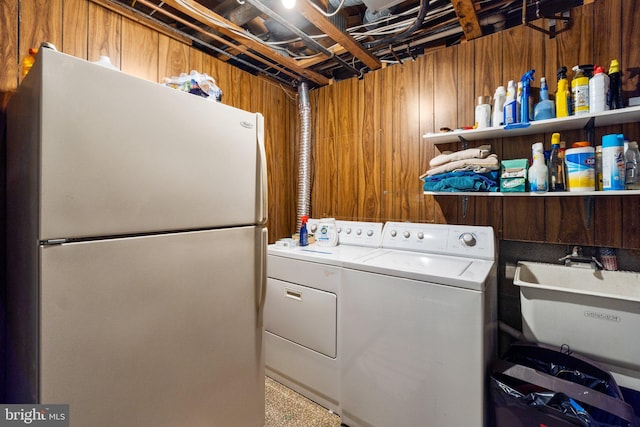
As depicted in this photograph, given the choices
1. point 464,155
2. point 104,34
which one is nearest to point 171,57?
point 104,34

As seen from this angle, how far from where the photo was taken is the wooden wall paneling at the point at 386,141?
2256mm

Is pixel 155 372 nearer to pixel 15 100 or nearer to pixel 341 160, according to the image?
pixel 15 100

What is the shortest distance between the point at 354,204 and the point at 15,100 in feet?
6.68

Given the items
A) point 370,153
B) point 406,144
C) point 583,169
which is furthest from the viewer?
point 370,153

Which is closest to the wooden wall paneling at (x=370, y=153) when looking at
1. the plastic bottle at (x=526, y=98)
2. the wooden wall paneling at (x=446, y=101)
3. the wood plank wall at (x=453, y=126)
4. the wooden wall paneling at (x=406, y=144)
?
the wood plank wall at (x=453, y=126)

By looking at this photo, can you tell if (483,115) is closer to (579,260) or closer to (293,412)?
(579,260)

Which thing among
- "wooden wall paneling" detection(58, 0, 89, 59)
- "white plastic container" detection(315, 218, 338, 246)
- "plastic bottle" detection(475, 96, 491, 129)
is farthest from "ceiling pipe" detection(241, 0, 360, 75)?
"white plastic container" detection(315, 218, 338, 246)

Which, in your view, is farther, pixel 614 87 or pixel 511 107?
pixel 511 107

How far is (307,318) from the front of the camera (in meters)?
1.79

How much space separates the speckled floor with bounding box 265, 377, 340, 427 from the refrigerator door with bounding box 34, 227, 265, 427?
0.28 meters

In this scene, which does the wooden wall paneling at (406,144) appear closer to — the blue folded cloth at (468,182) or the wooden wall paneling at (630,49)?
the blue folded cloth at (468,182)

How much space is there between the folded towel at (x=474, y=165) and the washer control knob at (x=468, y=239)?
0.39m

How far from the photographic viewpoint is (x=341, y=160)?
254 centimetres

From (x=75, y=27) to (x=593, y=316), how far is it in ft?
9.59
